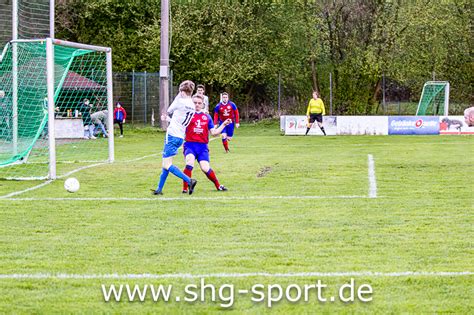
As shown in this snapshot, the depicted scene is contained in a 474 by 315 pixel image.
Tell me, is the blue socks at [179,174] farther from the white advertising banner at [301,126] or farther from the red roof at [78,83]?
the white advertising banner at [301,126]

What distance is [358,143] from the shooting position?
2980 cm

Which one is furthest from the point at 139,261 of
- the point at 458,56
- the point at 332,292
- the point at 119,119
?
the point at 458,56

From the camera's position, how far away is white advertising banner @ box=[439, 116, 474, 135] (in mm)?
35969

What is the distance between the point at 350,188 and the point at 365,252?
621 centimetres

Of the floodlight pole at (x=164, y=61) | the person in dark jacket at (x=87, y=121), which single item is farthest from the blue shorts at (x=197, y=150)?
the floodlight pole at (x=164, y=61)

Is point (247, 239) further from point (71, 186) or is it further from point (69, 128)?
point (69, 128)

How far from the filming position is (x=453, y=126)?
119 ft

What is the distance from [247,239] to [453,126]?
2831 centimetres

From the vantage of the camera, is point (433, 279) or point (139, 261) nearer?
point (433, 279)

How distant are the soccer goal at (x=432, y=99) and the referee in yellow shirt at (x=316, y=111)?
329 inches

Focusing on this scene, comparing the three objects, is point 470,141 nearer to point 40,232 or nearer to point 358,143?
point 358,143

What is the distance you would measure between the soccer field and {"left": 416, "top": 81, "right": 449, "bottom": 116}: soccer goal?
24394 millimetres

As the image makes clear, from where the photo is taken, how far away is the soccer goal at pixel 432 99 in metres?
42.1

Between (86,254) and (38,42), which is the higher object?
(38,42)
